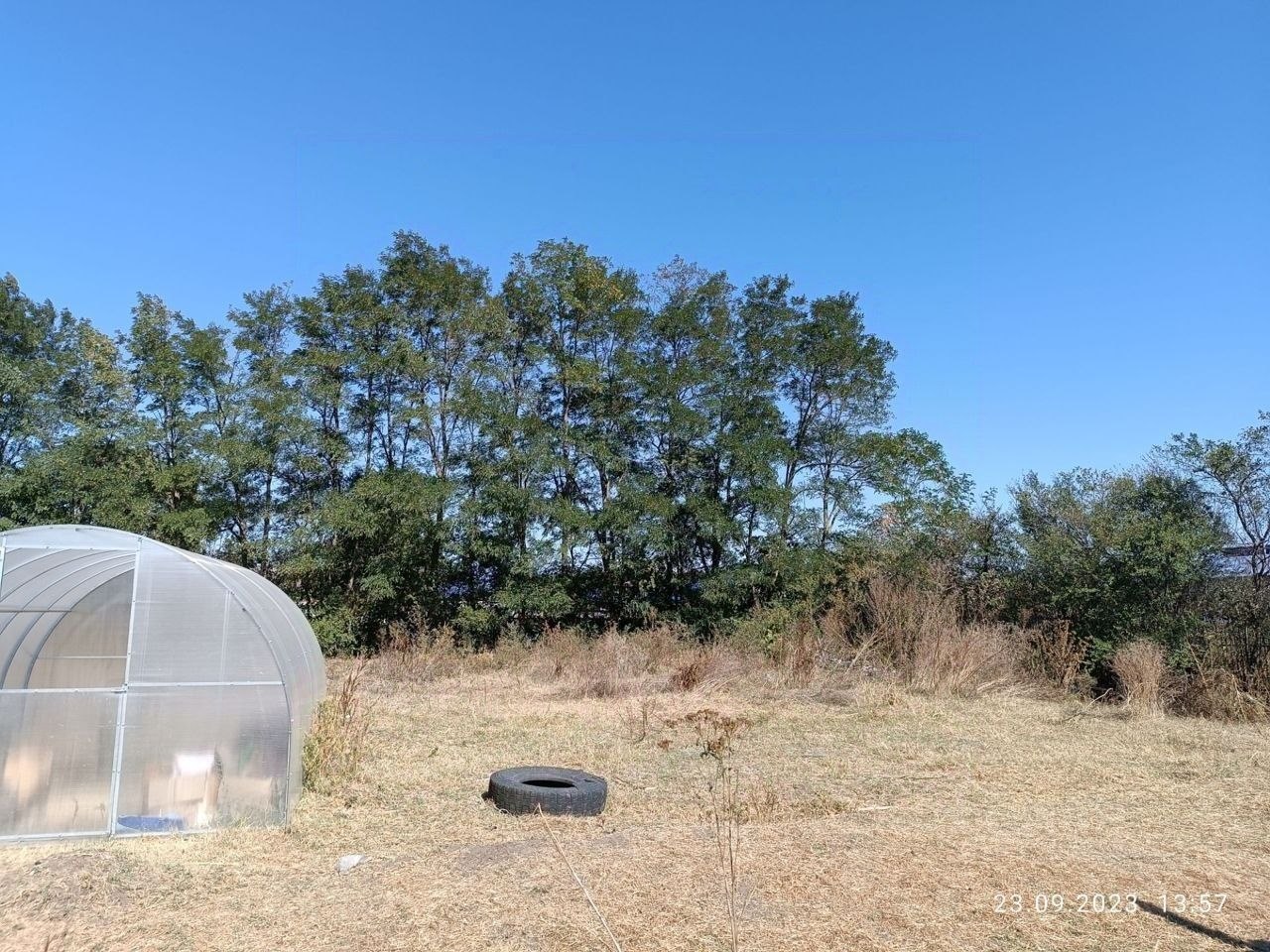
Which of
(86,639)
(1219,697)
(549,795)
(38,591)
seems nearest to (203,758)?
(86,639)

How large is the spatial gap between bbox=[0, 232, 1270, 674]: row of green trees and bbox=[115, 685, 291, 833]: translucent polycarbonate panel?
11.3 m

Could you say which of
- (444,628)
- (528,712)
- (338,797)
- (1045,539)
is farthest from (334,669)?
(1045,539)

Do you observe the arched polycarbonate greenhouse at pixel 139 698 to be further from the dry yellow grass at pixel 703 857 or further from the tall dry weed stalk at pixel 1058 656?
the tall dry weed stalk at pixel 1058 656

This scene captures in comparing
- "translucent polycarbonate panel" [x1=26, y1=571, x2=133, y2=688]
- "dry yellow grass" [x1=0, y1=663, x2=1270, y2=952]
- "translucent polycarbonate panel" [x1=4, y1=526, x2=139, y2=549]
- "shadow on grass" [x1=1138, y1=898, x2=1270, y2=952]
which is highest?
"translucent polycarbonate panel" [x1=4, y1=526, x2=139, y2=549]

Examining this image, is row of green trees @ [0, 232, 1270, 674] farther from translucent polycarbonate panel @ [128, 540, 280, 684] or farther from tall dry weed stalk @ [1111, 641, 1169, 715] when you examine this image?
translucent polycarbonate panel @ [128, 540, 280, 684]

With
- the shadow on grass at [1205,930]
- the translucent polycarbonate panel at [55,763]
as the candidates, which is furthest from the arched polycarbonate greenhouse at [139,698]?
the shadow on grass at [1205,930]

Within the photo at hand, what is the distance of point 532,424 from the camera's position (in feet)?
58.0

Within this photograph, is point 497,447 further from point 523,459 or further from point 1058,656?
point 1058,656

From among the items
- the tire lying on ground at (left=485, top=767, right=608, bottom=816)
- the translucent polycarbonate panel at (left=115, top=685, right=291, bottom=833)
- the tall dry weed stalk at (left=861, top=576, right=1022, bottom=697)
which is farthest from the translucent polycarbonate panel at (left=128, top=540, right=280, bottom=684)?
the tall dry weed stalk at (left=861, top=576, right=1022, bottom=697)

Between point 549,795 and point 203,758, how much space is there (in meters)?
2.54

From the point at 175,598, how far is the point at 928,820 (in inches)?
234

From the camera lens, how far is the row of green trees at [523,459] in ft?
57.2

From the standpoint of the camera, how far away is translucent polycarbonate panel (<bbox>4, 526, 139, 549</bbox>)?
633 centimetres

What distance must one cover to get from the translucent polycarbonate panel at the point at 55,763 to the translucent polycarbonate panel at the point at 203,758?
15 centimetres
